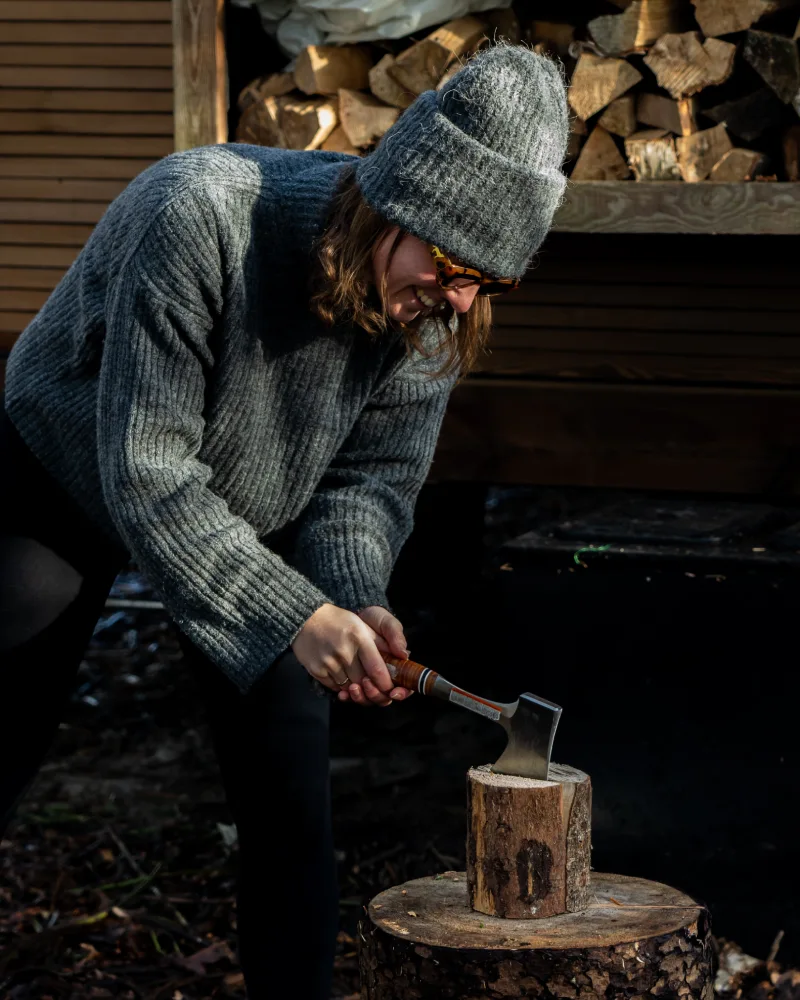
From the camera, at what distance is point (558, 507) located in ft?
20.2

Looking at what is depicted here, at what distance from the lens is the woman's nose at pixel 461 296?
1891 mm

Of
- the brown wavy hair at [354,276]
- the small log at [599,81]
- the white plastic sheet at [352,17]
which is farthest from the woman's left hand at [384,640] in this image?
the white plastic sheet at [352,17]

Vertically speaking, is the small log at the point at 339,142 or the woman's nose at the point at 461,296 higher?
the small log at the point at 339,142

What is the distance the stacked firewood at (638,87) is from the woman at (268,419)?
158cm

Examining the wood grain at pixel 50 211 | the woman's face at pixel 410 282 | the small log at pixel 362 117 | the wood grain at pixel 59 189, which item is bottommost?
the woman's face at pixel 410 282

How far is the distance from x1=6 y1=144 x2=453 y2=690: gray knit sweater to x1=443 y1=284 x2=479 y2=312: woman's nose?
253mm

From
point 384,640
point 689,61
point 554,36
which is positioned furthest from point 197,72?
point 384,640

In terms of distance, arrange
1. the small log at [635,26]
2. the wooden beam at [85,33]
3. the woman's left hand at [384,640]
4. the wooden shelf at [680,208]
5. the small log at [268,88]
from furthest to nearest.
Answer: the wooden beam at [85,33], the small log at [268,88], the small log at [635,26], the wooden shelf at [680,208], the woman's left hand at [384,640]

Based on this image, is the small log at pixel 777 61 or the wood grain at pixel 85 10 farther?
the wood grain at pixel 85 10

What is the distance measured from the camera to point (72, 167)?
4.14m

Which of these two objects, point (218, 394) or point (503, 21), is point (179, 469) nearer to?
point (218, 394)

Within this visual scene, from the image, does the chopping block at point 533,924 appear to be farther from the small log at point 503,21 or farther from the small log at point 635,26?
the small log at point 503,21

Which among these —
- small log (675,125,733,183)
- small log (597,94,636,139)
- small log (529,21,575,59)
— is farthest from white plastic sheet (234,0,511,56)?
small log (675,125,733,183)

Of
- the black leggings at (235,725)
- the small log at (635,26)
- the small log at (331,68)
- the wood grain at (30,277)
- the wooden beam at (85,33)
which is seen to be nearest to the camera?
the black leggings at (235,725)
